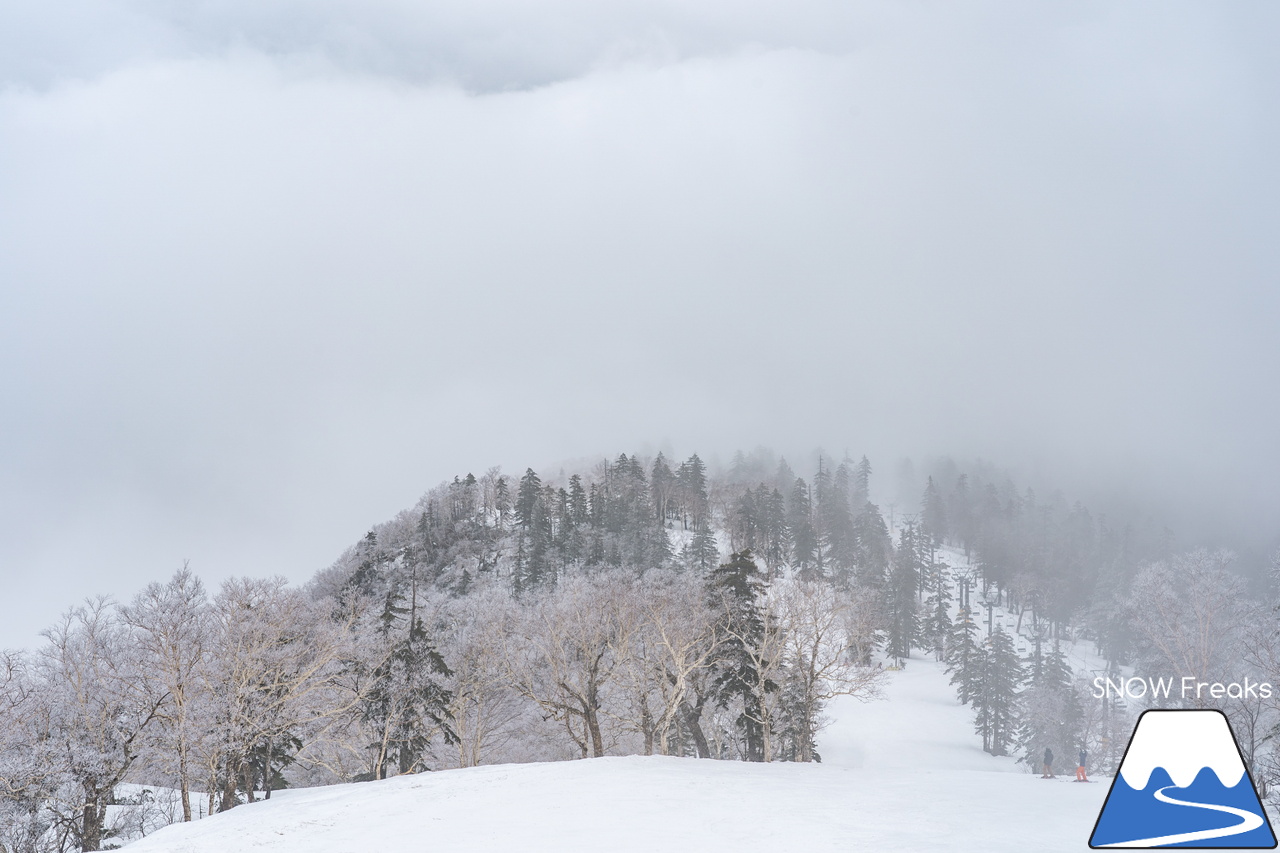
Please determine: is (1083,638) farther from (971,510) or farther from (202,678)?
(202,678)

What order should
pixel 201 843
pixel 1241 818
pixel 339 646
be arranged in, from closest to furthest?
pixel 1241 818 < pixel 201 843 < pixel 339 646

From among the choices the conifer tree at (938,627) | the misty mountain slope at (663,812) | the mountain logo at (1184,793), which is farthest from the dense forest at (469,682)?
the mountain logo at (1184,793)

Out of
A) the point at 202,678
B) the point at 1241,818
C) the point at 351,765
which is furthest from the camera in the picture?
the point at 351,765

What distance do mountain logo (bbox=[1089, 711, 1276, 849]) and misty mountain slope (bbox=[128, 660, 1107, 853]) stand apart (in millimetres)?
5509

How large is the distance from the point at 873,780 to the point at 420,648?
25.4 m

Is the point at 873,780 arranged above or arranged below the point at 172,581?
below

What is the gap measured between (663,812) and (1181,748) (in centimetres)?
1350

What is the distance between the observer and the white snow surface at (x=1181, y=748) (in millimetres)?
11211

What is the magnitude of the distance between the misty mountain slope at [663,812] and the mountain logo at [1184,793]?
551cm

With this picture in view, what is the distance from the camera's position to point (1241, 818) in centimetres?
1182

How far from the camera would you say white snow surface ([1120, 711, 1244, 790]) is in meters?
11.2

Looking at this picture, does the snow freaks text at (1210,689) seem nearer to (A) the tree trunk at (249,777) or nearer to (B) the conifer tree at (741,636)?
(B) the conifer tree at (741,636)

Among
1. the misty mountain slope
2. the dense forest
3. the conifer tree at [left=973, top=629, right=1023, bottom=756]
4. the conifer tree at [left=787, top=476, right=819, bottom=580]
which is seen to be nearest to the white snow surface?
the misty mountain slope

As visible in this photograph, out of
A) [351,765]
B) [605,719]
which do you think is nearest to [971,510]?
[605,719]
